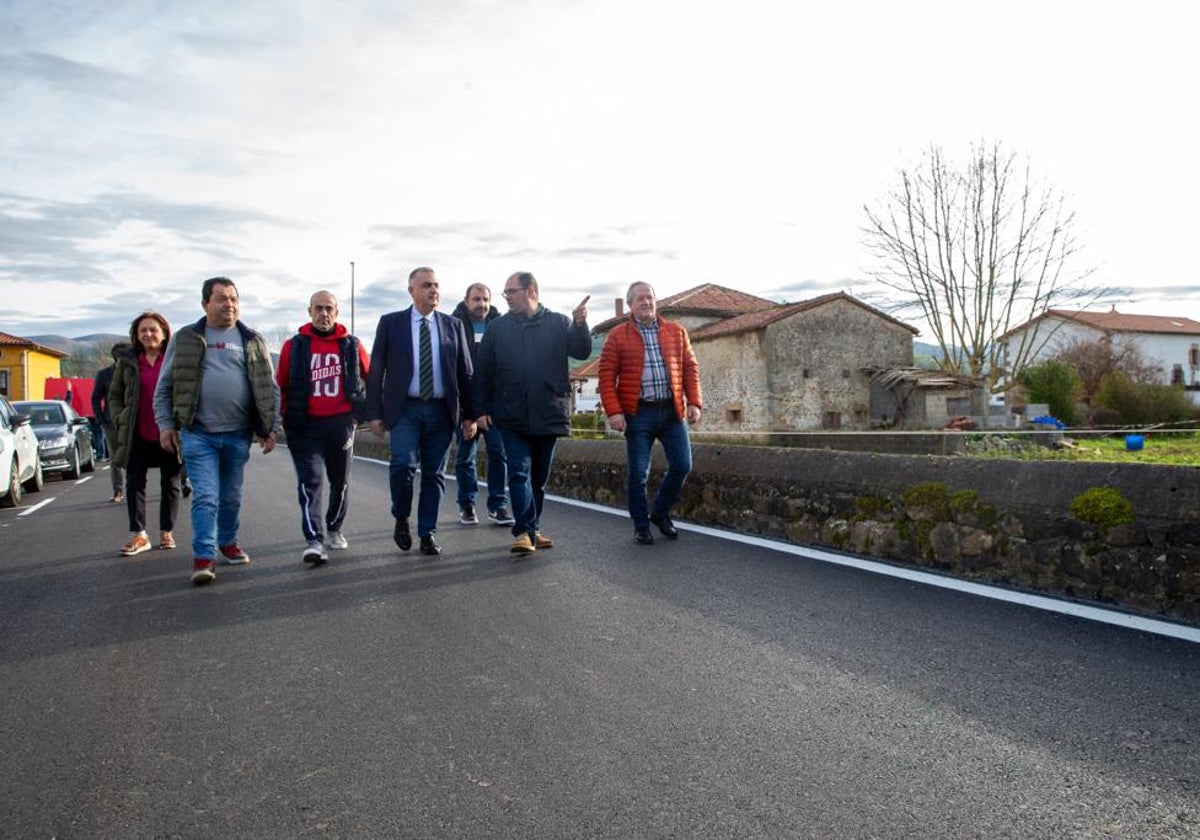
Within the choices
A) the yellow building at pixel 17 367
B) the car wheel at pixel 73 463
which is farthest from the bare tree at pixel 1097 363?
the yellow building at pixel 17 367

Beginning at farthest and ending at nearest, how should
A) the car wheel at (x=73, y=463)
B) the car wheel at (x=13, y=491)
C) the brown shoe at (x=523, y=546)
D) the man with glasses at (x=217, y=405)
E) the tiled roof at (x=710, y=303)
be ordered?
the tiled roof at (x=710, y=303)
the car wheel at (x=73, y=463)
the car wheel at (x=13, y=491)
the brown shoe at (x=523, y=546)
the man with glasses at (x=217, y=405)

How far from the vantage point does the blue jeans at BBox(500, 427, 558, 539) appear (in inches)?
249

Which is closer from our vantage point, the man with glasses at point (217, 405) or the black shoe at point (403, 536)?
the man with glasses at point (217, 405)

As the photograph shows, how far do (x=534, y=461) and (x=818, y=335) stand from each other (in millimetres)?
34252

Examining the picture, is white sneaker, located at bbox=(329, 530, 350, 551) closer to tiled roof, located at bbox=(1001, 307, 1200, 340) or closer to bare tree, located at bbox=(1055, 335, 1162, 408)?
bare tree, located at bbox=(1055, 335, 1162, 408)

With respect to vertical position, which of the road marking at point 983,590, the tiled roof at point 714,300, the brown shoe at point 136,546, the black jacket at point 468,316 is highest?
the tiled roof at point 714,300

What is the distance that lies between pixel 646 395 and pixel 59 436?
559 inches

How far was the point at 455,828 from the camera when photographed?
7.53 ft

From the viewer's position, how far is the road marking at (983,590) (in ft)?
12.5

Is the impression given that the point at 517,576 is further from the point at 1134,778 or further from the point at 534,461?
the point at 1134,778

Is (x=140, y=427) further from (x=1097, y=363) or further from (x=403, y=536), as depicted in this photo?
(x=1097, y=363)

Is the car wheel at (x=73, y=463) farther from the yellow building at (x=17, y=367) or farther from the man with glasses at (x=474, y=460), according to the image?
the yellow building at (x=17, y=367)

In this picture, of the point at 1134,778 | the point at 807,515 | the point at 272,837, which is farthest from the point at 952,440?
the point at 272,837

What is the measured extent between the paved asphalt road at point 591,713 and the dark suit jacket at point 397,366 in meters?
1.46
